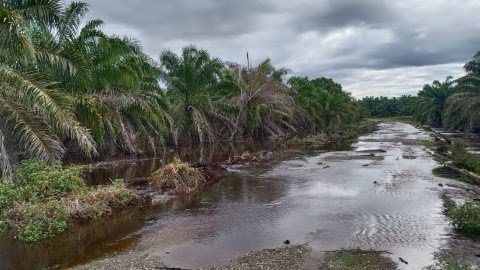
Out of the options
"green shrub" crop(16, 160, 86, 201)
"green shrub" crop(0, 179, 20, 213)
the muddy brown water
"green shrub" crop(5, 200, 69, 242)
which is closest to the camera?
the muddy brown water

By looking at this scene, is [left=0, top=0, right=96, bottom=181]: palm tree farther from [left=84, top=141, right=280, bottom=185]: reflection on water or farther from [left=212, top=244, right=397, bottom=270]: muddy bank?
[left=212, top=244, right=397, bottom=270]: muddy bank

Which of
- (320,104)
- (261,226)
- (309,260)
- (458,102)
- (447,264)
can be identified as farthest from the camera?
(320,104)

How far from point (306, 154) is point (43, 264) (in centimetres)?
2078

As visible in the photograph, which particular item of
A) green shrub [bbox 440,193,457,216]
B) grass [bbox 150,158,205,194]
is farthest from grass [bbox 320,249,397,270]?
grass [bbox 150,158,205,194]

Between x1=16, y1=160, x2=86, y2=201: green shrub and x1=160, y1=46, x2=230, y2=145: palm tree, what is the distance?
18935 mm

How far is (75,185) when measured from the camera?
1192cm

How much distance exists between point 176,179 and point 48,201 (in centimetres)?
486

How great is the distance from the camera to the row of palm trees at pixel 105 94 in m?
11.6

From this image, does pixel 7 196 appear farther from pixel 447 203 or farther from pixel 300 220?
pixel 447 203

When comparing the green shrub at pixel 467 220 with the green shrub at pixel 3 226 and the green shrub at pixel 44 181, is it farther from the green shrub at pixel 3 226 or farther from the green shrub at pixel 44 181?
the green shrub at pixel 3 226

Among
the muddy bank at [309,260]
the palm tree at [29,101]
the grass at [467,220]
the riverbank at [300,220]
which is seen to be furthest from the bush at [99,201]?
the grass at [467,220]

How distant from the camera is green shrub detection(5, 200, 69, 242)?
9.48 m

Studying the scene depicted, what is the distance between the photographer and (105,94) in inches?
816

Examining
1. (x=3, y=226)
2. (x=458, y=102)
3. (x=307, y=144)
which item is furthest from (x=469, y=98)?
(x=3, y=226)
